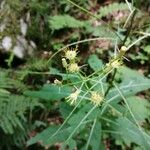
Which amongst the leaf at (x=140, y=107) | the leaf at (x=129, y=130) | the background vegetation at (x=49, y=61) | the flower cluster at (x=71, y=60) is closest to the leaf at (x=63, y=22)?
the background vegetation at (x=49, y=61)

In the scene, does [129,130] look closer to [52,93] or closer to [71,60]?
[52,93]

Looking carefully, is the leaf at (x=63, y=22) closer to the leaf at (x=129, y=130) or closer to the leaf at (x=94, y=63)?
the leaf at (x=94, y=63)

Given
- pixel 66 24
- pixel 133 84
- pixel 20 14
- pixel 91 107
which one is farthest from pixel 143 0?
pixel 91 107

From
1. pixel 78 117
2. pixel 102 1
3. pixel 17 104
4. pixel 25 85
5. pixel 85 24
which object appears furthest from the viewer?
pixel 102 1

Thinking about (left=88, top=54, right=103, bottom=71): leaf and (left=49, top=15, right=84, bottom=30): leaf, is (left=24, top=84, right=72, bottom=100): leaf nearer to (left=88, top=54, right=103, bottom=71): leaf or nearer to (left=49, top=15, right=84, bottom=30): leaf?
(left=88, top=54, right=103, bottom=71): leaf

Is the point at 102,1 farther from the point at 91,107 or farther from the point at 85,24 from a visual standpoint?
the point at 91,107

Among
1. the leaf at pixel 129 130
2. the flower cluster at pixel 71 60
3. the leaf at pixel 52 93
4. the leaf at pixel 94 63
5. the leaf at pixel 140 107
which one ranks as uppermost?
the flower cluster at pixel 71 60

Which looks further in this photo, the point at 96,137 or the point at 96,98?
the point at 96,137

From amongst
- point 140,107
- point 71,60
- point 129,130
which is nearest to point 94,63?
point 129,130
